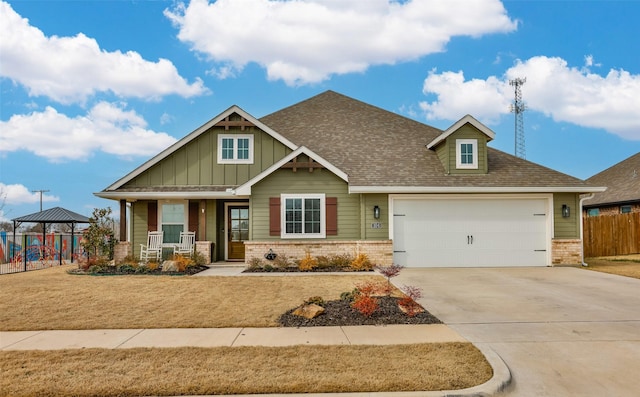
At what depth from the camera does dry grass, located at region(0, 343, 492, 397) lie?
4043mm

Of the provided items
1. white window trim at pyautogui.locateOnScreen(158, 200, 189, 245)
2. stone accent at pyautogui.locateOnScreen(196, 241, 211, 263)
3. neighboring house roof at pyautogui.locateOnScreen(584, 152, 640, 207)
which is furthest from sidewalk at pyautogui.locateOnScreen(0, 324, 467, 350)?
neighboring house roof at pyautogui.locateOnScreen(584, 152, 640, 207)

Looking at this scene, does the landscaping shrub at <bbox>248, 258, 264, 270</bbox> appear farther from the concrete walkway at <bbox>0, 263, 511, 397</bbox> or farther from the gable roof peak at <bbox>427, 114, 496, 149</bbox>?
the gable roof peak at <bbox>427, 114, 496, 149</bbox>

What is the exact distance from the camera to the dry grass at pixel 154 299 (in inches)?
266

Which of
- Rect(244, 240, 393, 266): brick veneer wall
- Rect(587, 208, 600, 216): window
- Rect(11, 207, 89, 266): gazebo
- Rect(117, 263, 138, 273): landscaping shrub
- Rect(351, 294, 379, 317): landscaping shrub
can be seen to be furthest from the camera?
Rect(587, 208, 600, 216): window

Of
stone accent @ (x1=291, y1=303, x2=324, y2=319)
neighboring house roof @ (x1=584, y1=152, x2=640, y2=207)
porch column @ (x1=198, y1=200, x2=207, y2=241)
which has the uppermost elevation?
neighboring house roof @ (x1=584, y1=152, x2=640, y2=207)

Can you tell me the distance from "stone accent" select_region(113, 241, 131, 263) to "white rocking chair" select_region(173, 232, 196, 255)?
1.80 m

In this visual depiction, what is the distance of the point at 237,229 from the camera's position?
15.8 meters

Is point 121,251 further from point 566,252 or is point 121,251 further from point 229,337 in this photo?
point 566,252

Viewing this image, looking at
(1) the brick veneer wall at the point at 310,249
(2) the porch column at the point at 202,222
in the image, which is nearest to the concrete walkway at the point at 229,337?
(1) the brick veneer wall at the point at 310,249

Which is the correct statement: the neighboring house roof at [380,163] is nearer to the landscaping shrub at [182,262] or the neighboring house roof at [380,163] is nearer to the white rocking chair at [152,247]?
the white rocking chair at [152,247]

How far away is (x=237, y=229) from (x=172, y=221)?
2421mm

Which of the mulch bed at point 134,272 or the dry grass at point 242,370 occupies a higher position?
the dry grass at point 242,370

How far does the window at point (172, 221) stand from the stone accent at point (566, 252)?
13.3m

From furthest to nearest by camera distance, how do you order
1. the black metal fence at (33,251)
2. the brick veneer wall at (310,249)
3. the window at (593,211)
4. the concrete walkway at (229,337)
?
the window at (593,211) < the black metal fence at (33,251) < the brick veneer wall at (310,249) < the concrete walkway at (229,337)
